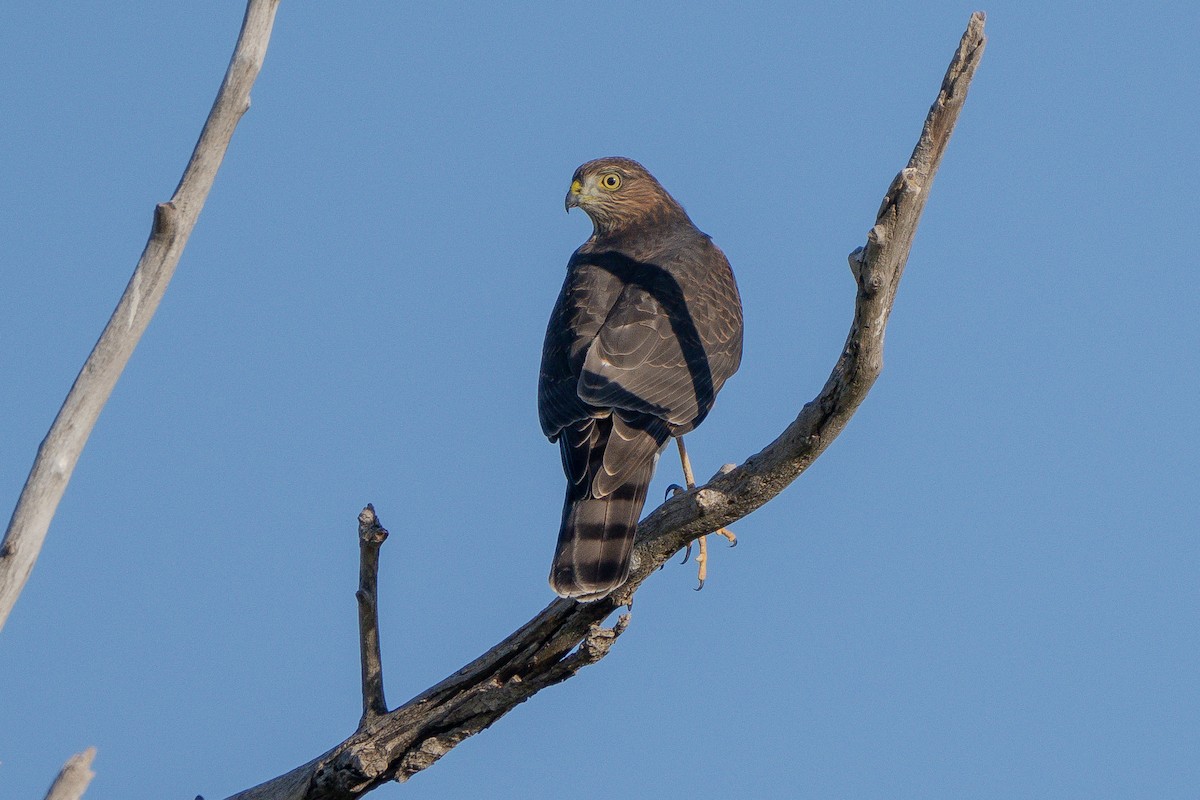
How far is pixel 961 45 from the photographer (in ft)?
14.4

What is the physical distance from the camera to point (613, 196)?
8891 mm

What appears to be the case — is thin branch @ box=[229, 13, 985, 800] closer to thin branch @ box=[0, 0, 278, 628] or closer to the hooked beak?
thin branch @ box=[0, 0, 278, 628]

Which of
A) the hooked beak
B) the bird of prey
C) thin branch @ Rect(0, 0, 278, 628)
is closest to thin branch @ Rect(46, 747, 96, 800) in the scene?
thin branch @ Rect(0, 0, 278, 628)

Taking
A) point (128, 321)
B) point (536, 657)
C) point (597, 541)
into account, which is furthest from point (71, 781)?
point (597, 541)

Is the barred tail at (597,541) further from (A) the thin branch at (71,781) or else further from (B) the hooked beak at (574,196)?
(B) the hooked beak at (574,196)

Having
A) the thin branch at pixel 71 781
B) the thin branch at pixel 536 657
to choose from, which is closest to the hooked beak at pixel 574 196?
the thin branch at pixel 536 657

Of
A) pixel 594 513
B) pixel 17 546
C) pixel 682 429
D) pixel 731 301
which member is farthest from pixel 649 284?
pixel 17 546

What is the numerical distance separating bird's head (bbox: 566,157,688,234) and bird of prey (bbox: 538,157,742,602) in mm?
156

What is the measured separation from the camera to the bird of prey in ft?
19.0

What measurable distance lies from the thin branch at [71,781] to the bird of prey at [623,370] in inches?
84.1

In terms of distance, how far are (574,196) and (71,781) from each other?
5864 mm

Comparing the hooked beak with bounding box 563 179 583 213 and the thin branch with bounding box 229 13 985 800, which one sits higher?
the hooked beak with bounding box 563 179 583 213

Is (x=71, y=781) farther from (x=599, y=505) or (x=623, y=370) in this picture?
(x=623, y=370)

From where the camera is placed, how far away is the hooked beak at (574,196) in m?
8.84
